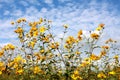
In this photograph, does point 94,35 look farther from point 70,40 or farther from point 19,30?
point 19,30

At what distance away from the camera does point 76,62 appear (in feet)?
23.6

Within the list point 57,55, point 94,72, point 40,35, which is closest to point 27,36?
point 40,35

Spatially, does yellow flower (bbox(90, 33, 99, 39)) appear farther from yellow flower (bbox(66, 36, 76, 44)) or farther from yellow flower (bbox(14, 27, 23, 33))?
yellow flower (bbox(14, 27, 23, 33))

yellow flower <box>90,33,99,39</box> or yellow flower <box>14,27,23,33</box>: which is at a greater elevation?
yellow flower <box>14,27,23,33</box>

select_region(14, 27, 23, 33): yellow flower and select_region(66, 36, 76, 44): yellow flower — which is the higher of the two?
select_region(14, 27, 23, 33): yellow flower

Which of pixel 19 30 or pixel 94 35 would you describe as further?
pixel 19 30

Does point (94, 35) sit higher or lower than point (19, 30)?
A: lower

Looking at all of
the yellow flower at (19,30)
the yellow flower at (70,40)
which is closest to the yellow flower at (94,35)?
the yellow flower at (70,40)

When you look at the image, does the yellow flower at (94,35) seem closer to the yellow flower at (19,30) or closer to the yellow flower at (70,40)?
the yellow flower at (70,40)

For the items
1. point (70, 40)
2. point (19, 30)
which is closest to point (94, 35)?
point (70, 40)

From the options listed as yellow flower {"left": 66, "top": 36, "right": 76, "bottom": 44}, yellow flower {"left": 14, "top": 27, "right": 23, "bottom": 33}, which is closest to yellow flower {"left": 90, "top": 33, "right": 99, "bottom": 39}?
yellow flower {"left": 66, "top": 36, "right": 76, "bottom": 44}

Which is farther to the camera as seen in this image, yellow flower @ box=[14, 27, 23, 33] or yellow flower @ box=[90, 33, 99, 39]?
yellow flower @ box=[14, 27, 23, 33]

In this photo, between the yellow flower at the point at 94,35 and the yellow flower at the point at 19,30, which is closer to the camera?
the yellow flower at the point at 94,35

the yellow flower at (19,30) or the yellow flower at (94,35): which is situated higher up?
the yellow flower at (19,30)
